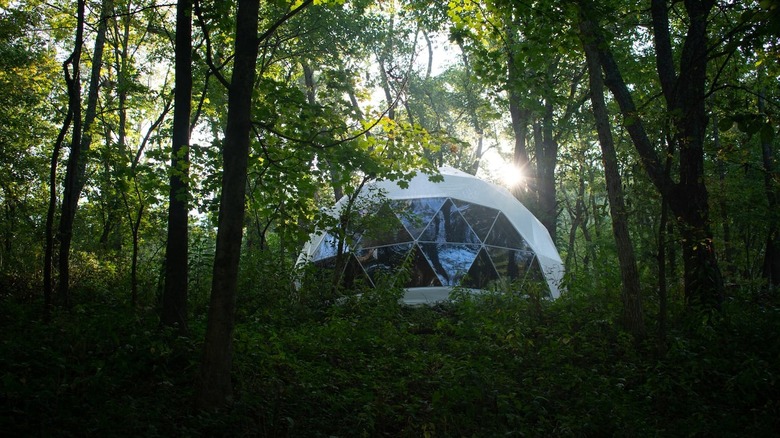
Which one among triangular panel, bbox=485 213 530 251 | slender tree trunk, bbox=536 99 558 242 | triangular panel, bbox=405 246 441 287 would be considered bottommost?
triangular panel, bbox=405 246 441 287

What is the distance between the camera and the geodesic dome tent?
11.8 meters

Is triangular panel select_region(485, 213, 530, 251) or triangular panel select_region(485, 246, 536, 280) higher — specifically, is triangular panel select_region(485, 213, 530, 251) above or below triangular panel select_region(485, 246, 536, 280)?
above

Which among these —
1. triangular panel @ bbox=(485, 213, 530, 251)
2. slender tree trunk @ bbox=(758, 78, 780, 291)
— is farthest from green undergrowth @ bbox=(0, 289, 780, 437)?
slender tree trunk @ bbox=(758, 78, 780, 291)

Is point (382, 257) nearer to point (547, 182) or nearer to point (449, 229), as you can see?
point (449, 229)

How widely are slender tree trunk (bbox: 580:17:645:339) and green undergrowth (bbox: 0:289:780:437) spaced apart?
1.06ft

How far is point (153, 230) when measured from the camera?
12.9m

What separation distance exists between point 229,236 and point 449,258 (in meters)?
8.47

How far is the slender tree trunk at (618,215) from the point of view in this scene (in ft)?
24.0

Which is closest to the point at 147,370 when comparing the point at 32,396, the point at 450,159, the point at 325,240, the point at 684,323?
the point at 32,396

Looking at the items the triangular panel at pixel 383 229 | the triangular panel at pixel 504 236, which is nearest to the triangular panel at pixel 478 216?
the triangular panel at pixel 504 236

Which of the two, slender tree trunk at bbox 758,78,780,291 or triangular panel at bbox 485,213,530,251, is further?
triangular panel at bbox 485,213,530,251

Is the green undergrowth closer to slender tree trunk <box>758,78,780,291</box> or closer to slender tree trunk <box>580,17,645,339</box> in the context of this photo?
slender tree trunk <box>580,17,645,339</box>

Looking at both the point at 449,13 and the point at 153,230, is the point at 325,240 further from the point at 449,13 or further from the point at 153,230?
the point at 449,13

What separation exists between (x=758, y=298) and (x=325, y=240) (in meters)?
9.18
